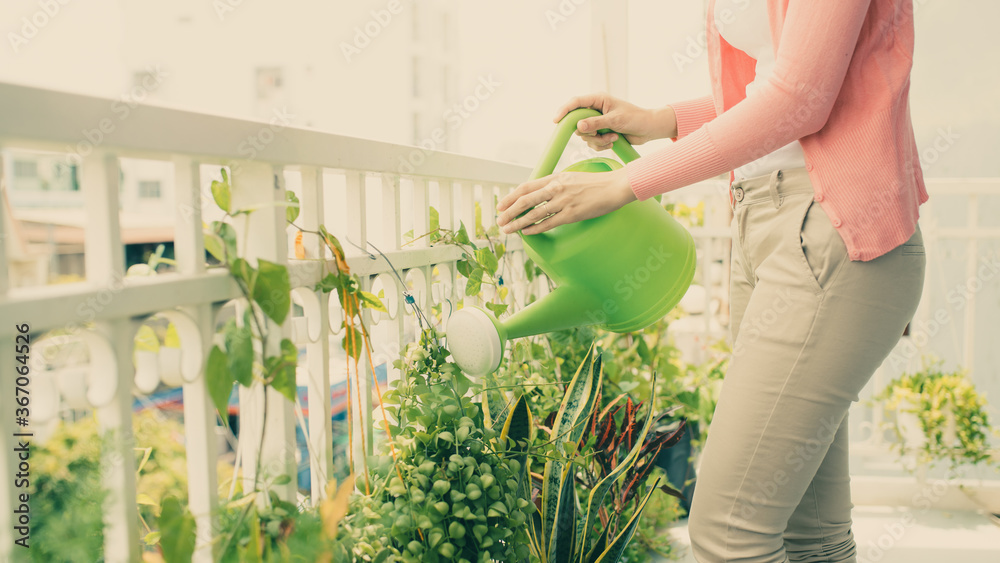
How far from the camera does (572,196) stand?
74cm

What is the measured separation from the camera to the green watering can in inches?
31.4

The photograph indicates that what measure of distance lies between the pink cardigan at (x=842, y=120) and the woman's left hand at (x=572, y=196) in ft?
0.25

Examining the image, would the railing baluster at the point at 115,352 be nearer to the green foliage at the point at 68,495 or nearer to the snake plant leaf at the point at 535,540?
the green foliage at the point at 68,495

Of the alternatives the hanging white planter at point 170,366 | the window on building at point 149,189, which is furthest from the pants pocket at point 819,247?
the window on building at point 149,189

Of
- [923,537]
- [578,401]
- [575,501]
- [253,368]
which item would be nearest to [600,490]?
[575,501]

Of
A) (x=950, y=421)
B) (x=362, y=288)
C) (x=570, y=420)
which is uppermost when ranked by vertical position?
(x=362, y=288)

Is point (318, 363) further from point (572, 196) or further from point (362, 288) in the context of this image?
point (572, 196)

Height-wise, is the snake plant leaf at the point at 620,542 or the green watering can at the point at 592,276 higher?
the green watering can at the point at 592,276

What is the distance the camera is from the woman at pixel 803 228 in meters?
0.64

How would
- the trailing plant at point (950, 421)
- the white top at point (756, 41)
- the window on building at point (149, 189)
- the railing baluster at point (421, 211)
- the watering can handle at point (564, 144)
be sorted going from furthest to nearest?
the window on building at point (149, 189)
the trailing plant at point (950, 421)
the railing baluster at point (421, 211)
the watering can handle at point (564, 144)
the white top at point (756, 41)

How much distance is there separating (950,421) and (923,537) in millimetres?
400

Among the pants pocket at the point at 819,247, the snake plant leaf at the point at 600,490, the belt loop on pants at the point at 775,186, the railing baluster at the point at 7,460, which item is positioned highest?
the belt loop on pants at the point at 775,186

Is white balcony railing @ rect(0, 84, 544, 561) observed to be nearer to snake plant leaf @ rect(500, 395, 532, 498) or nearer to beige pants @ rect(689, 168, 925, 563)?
snake plant leaf @ rect(500, 395, 532, 498)

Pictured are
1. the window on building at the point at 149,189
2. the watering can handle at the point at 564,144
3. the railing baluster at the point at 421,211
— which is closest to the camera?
the watering can handle at the point at 564,144
